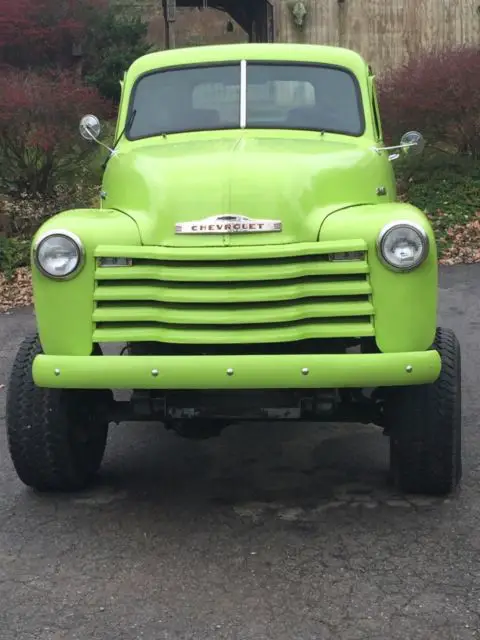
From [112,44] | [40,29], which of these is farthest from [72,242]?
[112,44]

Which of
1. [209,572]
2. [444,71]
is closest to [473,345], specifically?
[209,572]

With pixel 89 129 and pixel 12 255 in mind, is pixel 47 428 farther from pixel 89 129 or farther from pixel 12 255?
pixel 12 255

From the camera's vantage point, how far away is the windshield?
202 inches

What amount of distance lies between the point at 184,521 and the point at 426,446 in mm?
1104

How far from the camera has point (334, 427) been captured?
5.70 metres

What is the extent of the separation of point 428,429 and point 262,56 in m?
2.42

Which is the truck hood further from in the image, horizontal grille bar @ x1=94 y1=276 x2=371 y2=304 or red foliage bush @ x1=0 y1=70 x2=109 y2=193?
red foliage bush @ x1=0 y1=70 x2=109 y2=193

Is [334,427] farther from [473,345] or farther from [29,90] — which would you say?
[29,90]

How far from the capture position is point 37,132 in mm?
11727

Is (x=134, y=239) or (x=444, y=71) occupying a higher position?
(x=444, y=71)

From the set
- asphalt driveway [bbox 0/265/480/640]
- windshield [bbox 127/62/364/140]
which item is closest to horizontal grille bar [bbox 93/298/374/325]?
asphalt driveway [bbox 0/265/480/640]

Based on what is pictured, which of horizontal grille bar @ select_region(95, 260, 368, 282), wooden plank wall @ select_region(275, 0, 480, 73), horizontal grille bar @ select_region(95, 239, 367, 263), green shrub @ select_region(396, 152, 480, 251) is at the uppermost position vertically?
wooden plank wall @ select_region(275, 0, 480, 73)

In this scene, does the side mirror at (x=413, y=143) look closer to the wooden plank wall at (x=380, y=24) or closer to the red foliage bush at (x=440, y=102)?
the red foliage bush at (x=440, y=102)

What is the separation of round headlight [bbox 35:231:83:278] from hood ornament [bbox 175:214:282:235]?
44 cm
